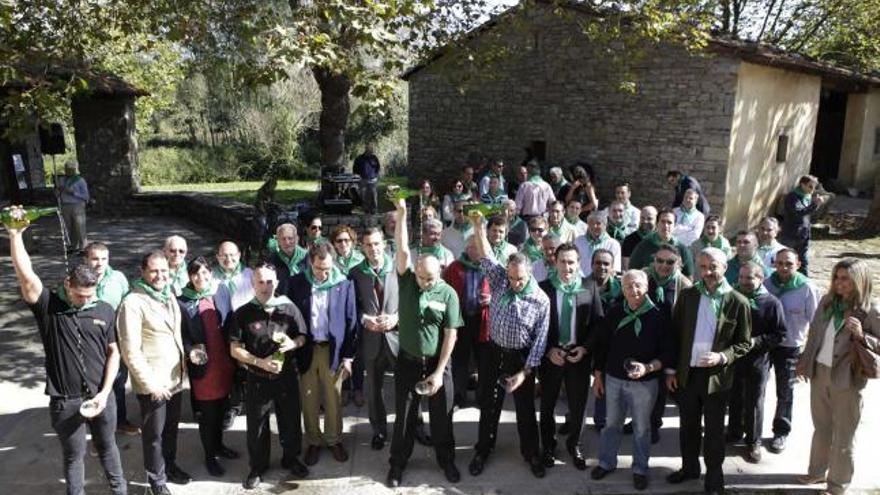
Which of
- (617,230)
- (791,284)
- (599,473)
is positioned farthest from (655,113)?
(599,473)

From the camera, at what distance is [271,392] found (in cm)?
470

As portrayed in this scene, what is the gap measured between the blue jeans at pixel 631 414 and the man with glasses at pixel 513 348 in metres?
0.53

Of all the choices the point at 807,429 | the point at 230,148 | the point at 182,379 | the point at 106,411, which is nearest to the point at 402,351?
the point at 182,379

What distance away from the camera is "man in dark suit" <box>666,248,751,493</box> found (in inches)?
175

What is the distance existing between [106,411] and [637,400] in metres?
3.61

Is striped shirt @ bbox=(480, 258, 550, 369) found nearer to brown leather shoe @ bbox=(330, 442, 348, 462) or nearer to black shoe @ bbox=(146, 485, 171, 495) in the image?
brown leather shoe @ bbox=(330, 442, 348, 462)

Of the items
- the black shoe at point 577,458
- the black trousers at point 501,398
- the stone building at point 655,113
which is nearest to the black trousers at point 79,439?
the black trousers at point 501,398

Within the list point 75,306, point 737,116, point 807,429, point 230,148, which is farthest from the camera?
point 230,148

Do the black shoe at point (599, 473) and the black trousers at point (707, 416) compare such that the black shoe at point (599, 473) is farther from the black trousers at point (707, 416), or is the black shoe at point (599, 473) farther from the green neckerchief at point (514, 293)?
the green neckerchief at point (514, 293)

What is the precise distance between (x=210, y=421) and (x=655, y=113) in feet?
38.5

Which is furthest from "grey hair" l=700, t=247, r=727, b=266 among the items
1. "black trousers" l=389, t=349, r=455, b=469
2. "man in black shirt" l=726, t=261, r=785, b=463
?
"black trousers" l=389, t=349, r=455, b=469

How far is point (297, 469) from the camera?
4.90 metres

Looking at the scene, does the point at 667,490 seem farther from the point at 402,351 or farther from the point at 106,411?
the point at 106,411

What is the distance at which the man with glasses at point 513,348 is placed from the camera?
464 centimetres
